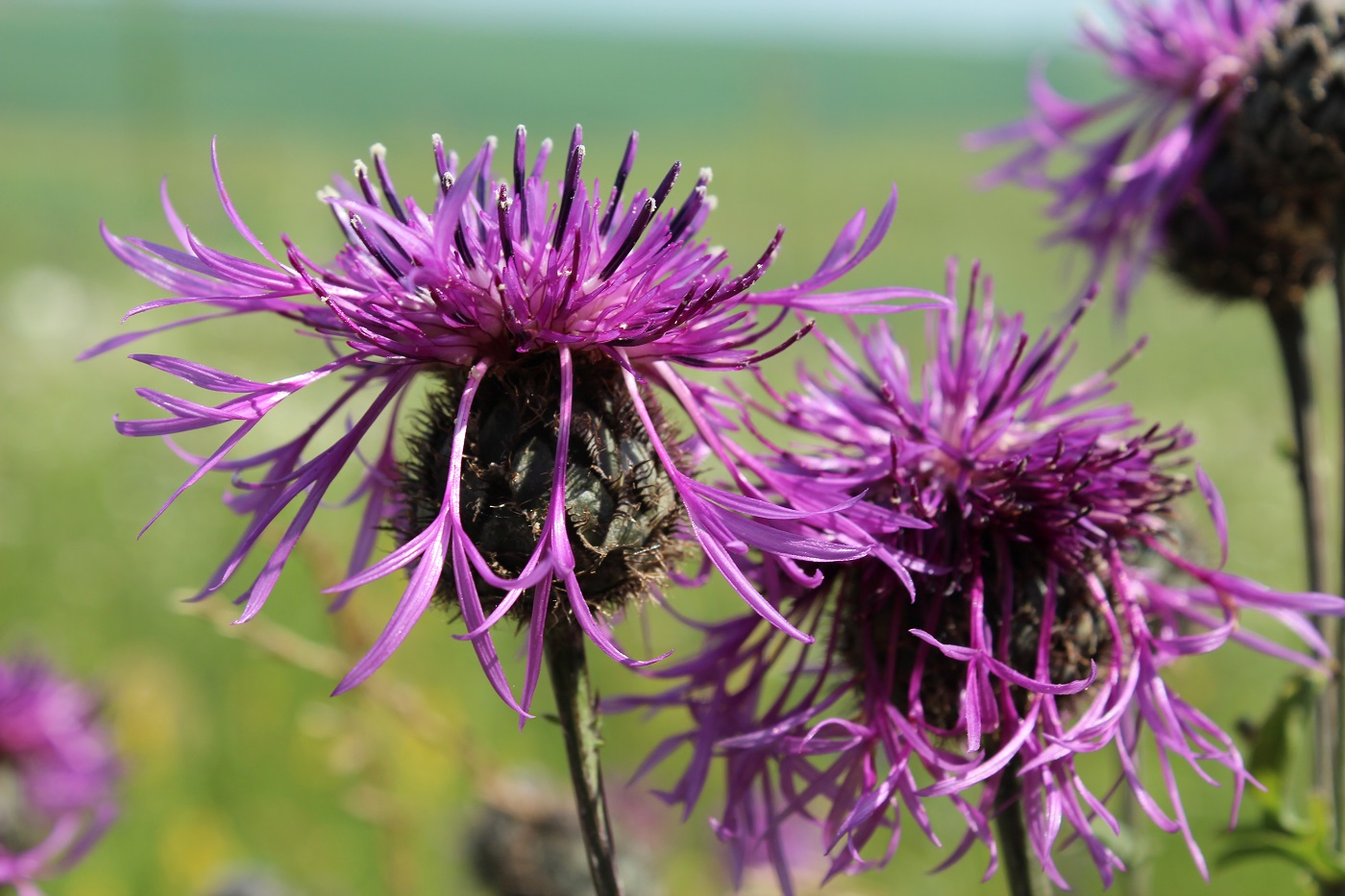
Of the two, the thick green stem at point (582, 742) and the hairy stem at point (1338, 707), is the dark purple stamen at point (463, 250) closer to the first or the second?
the thick green stem at point (582, 742)

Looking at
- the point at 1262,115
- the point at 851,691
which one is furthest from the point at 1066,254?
the point at 851,691

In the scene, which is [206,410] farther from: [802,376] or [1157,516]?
[1157,516]

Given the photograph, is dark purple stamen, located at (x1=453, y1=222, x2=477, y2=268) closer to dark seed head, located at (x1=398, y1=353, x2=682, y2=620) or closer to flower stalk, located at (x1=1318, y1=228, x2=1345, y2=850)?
dark seed head, located at (x1=398, y1=353, x2=682, y2=620)

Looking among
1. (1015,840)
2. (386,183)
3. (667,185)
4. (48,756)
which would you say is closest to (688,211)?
(667,185)

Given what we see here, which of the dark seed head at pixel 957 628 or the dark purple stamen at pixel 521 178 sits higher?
the dark purple stamen at pixel 521 178

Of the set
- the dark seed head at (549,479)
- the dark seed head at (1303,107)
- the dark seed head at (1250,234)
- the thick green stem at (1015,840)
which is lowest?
the thick green stem at (1015,840)

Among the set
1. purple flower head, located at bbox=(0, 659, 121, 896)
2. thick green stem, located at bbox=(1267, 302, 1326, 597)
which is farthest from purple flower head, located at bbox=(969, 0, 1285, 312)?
purple flower head, located at bbox=(0, 659, 121, 896)

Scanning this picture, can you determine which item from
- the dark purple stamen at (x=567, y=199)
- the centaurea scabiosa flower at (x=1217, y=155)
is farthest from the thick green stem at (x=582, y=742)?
the centaurea scabiosa flower at (x=1217, y=155)
